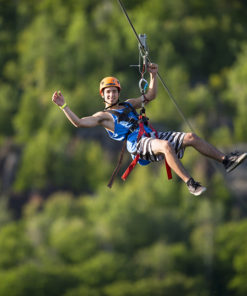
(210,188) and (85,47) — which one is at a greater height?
(85,47)

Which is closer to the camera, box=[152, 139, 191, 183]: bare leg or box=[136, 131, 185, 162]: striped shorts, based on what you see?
box=[152, 139, 191, 183]: bare leg

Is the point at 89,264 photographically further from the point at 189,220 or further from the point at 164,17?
the point at 164,17

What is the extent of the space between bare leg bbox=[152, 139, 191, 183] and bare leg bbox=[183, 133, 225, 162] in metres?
0.35

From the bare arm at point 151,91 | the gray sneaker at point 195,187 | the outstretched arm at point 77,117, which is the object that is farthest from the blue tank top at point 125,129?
the gray sneaker at point 195,187

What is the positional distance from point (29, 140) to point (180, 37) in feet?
93.4

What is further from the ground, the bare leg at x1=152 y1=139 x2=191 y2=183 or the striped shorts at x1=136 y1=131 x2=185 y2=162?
the striped shorts at x1=136 y1=131 x2=185 y2=162

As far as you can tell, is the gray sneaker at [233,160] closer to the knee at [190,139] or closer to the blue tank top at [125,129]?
the knee at [190,139]

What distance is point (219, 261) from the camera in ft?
223

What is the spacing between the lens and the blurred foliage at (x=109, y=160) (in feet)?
219

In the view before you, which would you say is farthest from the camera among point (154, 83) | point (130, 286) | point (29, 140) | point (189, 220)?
point (29, 140)

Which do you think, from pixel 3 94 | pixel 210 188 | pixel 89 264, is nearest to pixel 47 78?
pixel 3 94

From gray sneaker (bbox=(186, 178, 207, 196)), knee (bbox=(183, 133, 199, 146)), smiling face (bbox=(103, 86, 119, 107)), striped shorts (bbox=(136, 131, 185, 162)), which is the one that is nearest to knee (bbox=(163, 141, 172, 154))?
striped shorts (bbox=(136, 131, 185, 162))

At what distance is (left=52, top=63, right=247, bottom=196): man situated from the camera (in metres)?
10.8

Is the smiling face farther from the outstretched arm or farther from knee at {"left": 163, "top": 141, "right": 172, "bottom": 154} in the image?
knee at {"left": 163, "top": 141, "right": 172, "bottom": 154}
